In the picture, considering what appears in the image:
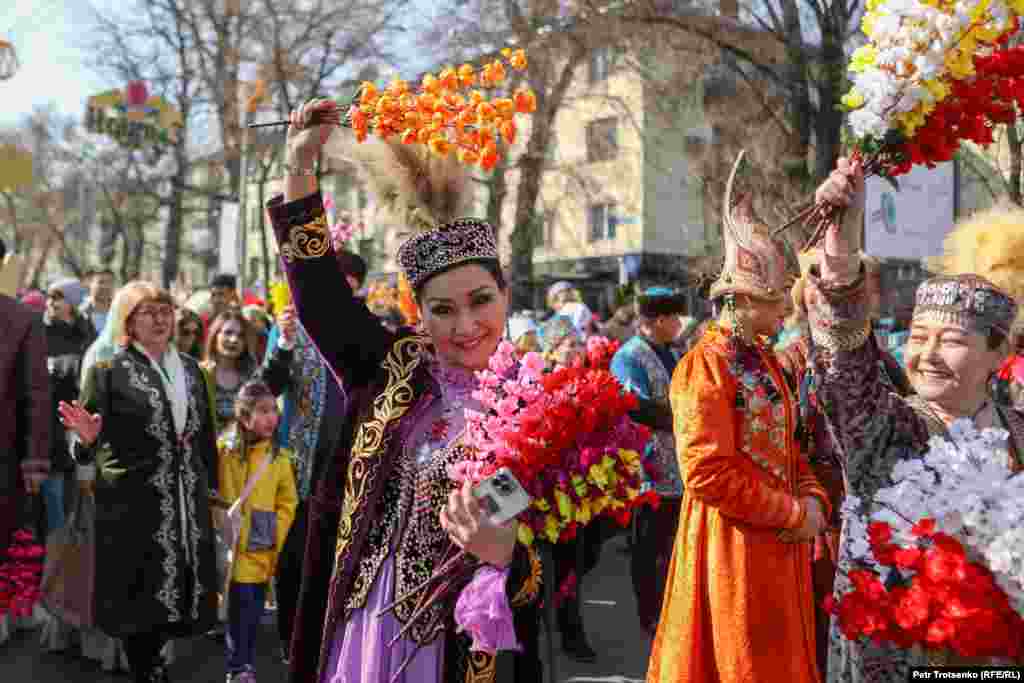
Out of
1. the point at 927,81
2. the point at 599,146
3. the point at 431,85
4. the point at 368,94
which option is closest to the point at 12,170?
the point at 599,146

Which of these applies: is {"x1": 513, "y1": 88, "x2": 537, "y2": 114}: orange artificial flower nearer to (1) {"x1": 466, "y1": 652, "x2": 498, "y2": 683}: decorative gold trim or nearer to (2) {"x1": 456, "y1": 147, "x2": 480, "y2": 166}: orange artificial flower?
(2) {"x1": 456, "y1": 147, "x2": 480, "y2": 166}: orange artificial flower

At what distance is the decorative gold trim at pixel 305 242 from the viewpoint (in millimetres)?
2805

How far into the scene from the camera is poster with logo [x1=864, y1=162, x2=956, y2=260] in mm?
11969

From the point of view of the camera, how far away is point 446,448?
8.87 feet

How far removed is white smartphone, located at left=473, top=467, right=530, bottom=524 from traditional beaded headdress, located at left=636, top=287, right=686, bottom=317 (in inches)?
172

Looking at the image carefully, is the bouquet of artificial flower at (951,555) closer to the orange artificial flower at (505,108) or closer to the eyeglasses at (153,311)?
the orange artificial flower at (505,108)

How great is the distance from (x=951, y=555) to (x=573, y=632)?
431cm

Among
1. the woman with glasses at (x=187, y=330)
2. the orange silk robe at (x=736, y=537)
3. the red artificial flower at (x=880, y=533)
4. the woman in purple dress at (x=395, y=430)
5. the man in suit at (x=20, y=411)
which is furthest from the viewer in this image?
the woman with glasses at (x=187, y=330)

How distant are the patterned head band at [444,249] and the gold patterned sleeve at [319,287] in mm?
194

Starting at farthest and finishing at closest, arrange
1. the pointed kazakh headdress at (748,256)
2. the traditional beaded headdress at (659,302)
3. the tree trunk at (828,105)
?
the tree trunk at (828,105) → the traditional beaded headdress at (659,302) → the pointed kazakh headdress at (748,256)

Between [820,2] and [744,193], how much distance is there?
389 inches

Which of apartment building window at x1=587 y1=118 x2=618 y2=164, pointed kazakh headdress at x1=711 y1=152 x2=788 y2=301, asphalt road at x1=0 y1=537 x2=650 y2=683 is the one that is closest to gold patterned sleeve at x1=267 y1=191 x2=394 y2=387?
pointed kazakh headdress at x1=711 y1=152 x2=788 y2=301

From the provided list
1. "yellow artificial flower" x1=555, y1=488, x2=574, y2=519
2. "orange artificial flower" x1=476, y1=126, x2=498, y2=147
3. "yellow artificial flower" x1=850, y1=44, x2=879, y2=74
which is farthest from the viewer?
"orange artificial flower" x1=476, y1=126, x2=498, y2=147

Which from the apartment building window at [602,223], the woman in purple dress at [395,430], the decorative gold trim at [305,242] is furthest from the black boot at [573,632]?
the apartment building window at [602,223]
